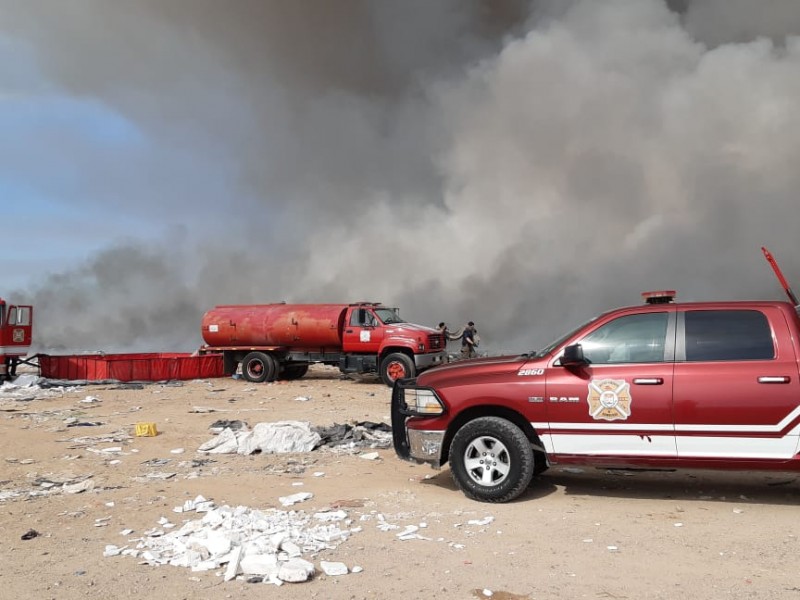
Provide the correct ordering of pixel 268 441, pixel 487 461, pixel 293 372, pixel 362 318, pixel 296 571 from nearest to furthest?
1. pixel 296 571
2. pixel 487 461
3. pixel 268 441
4. pixel 362 318
5. pixel 293 372

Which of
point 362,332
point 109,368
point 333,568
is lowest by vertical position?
point 333,568

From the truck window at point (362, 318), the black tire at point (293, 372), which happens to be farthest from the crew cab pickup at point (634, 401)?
the black tire at point (293, 372)

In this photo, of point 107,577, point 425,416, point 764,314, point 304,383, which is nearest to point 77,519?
point 107,577

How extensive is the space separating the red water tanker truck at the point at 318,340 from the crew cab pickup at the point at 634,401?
1230 centimetres

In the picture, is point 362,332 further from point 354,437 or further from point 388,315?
point 354,437

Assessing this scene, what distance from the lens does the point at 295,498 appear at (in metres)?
6.52

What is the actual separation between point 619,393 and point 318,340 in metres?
15.3

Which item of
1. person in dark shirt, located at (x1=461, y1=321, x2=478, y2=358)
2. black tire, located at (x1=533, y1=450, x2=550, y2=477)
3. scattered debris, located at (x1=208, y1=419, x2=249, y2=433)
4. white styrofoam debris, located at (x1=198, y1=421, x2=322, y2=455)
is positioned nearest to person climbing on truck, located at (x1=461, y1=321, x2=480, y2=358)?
person in dark shirt, located at (x1=461, y1=321, x2=478, y2=358)

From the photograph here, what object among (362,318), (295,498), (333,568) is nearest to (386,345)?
(362,318)

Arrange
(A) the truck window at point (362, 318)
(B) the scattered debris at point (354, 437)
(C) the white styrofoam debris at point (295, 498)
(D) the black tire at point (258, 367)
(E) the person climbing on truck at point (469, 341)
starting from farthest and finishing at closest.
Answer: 1. (E) the person climbing on truck at point (469, 341)
2. (D) the black tire at point (258, 367)
3. (A) the truck window at point (362, 318)
4. (B) the scattered debris at point (354, 437)
5. (C) the white styrofoam debris at point (295, 498)

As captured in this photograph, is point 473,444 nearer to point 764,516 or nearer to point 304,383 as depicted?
point 764,516

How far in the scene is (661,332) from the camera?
612 cm

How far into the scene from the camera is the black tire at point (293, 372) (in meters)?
22.3

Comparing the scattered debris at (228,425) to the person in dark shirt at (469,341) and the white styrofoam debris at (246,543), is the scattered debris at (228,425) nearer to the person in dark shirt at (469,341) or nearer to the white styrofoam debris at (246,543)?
the white styrofoam debris at (246,543)
